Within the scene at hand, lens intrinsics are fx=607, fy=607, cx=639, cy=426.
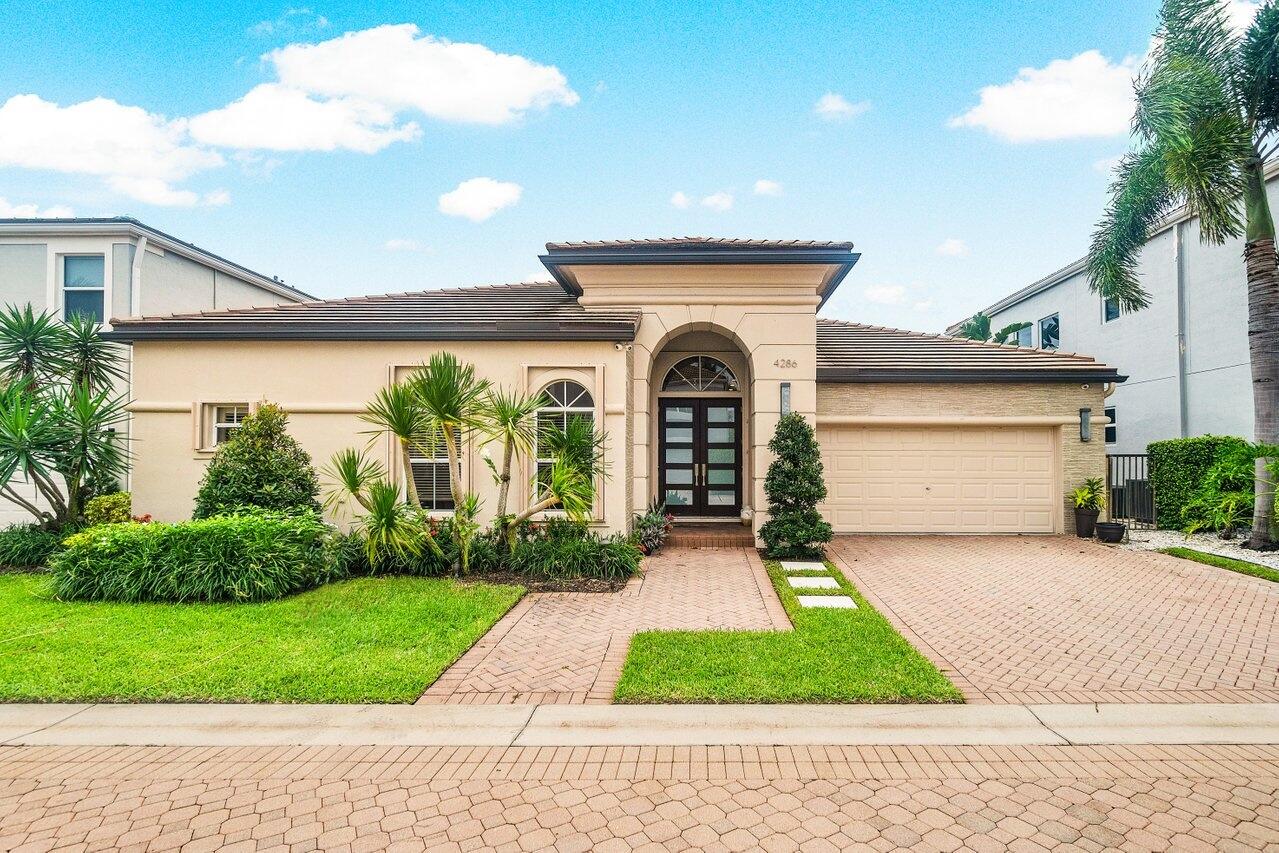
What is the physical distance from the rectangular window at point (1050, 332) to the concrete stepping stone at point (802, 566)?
1720cm

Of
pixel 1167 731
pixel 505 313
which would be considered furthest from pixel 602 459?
pixel 1167 731

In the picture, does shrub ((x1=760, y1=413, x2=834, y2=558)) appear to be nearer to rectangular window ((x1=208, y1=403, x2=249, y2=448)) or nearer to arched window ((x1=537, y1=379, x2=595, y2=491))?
arched window ((x1=537, y1=379, x2=595, y2=491))

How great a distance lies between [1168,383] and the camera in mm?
16391

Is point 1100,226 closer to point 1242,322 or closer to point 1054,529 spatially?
point 1242,322

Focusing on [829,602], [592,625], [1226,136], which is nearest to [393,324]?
[592,625]

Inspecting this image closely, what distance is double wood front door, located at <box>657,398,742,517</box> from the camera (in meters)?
12.8

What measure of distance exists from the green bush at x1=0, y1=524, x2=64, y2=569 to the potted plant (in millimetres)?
18169

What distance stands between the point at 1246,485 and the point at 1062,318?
37.4 feet

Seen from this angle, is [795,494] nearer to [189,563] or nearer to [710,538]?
[710,538]

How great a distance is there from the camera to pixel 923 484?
12.5 m

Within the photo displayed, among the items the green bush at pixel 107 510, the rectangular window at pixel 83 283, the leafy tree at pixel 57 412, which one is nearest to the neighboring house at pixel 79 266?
the rectangular window at pixel 83 283

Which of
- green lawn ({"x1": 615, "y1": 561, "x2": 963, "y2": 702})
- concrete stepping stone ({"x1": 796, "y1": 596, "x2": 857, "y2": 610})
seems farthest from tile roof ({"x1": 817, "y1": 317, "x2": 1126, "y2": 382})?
green lawn ({"x1": 615, "y1": 561, "x2": 963, "y2": 702})

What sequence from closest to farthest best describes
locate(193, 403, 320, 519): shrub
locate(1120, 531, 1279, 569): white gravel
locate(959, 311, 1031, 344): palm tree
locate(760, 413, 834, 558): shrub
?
locate(193, 403, 320, 519): shrub
locate(1120, 531, 1279, 569): white gravel
locate(760, 413, 834, 558): shrub
locate(959, 311, 1031, 344): palm tree

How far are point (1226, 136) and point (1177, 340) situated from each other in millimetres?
7846
